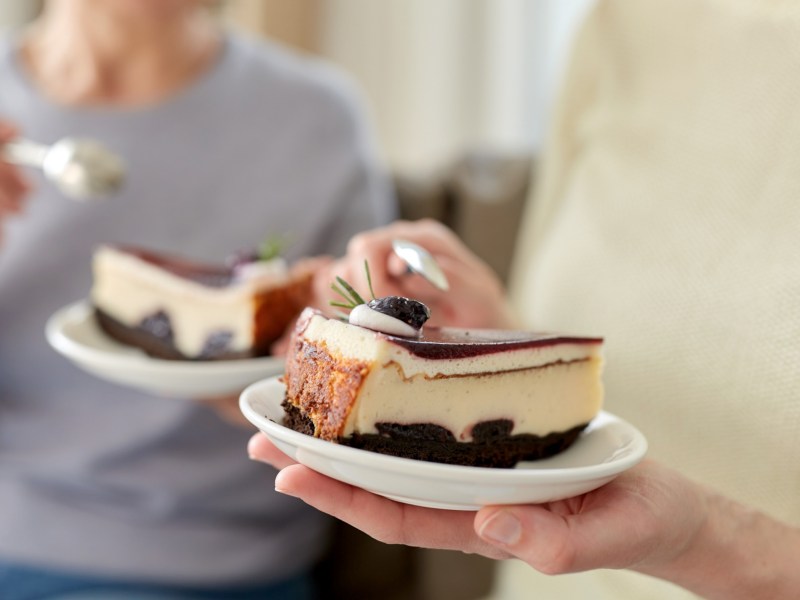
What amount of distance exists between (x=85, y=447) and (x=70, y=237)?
35 cm

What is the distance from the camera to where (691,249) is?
0.98 meters

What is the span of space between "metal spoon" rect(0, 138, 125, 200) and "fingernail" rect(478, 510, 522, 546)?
931 millimetres

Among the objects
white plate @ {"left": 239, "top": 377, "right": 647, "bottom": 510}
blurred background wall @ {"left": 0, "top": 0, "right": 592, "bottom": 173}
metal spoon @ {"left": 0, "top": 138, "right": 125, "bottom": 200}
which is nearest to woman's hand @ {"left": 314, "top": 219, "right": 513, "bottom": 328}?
white plate @ {"left": 239, "top": 377, "right": 647, "bottom": 510}

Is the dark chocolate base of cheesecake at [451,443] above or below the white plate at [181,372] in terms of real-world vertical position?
above

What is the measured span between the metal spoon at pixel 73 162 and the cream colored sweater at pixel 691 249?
0.64m

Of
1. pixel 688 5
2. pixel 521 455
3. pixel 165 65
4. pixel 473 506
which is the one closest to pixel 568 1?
pixel 165 65

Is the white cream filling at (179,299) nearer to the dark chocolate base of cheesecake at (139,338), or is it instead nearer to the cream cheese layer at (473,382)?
the dark chocolate base of cheesecake at (139,338)

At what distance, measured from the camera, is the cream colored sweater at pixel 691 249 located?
86 cm

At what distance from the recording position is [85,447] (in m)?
1.40

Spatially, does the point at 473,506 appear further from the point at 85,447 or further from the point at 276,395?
the point at 85,447

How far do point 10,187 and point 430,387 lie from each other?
2.80 ft

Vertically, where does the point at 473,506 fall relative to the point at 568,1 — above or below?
below

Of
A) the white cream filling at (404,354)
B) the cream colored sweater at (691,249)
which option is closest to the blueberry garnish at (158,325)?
the cream colored sweater at (691,249)

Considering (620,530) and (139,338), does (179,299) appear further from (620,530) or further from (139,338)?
(620,530)
